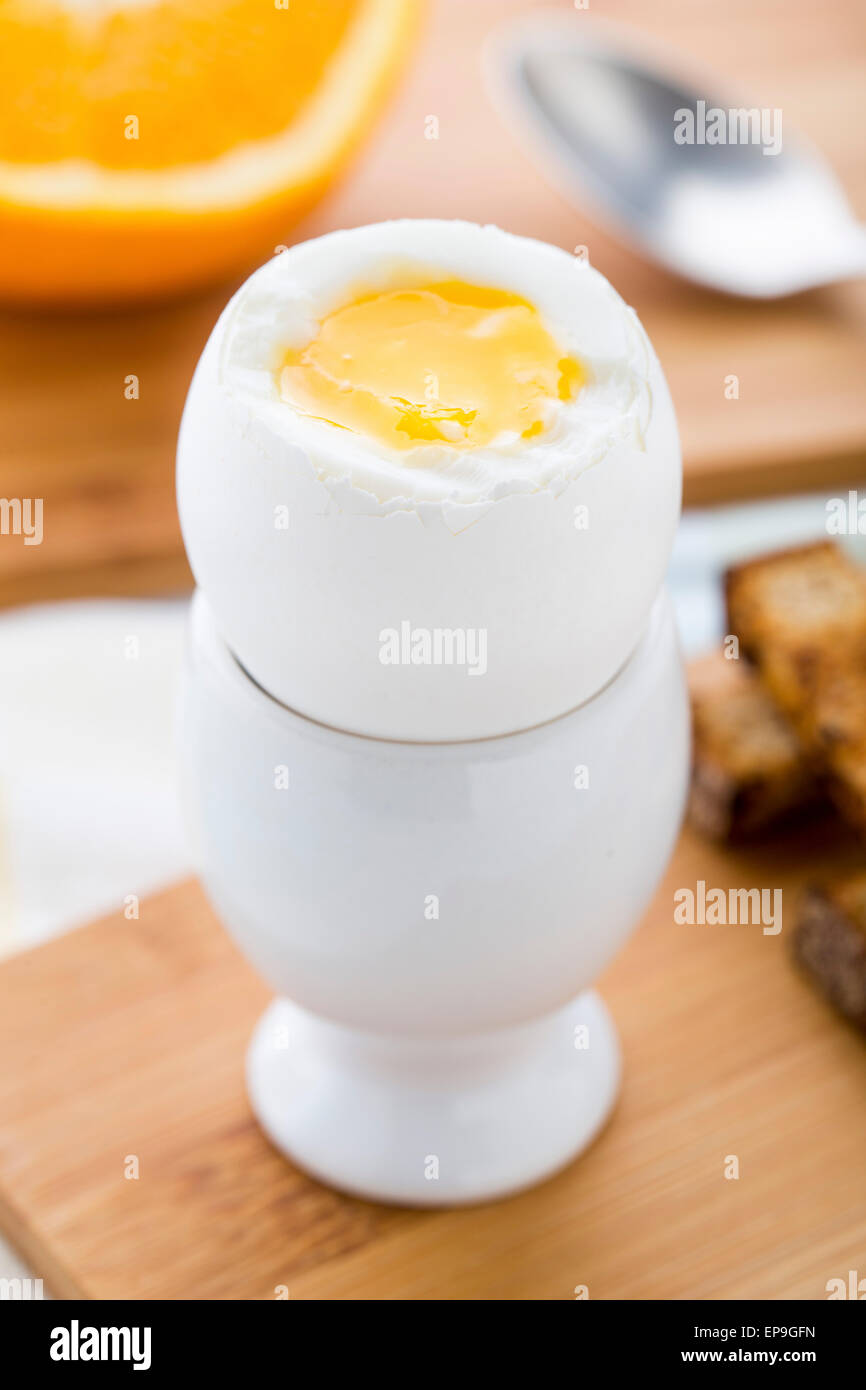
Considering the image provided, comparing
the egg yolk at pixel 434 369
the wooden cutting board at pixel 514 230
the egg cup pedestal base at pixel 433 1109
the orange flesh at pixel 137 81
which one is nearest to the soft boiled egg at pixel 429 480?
the egg yolk at pixel 434 369

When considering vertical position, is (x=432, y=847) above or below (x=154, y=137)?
below

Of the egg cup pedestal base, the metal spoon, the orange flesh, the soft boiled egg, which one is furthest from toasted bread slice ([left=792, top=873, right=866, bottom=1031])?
the orange flesh

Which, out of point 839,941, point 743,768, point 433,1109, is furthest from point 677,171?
point 433,1109

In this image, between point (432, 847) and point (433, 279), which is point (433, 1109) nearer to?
point (432, 847)

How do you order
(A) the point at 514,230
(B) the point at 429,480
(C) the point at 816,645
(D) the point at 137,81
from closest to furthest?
(B) the point at 429,480 → (C) the point at 816,645 → (D) the point at 137,81 → (A) the point at 514,230

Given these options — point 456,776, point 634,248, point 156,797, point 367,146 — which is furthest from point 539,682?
point 367,146
